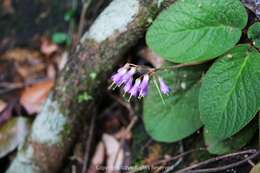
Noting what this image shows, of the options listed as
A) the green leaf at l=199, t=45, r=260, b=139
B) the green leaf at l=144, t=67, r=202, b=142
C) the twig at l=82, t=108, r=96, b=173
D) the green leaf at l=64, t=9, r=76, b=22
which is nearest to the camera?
the green leaf at l=199, t=45, r=260, b=139

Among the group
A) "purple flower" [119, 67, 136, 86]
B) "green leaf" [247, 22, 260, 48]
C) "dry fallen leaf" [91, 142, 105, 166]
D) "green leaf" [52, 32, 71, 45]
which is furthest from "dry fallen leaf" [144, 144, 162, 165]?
"green leaf" [52, 32, 71, 45]

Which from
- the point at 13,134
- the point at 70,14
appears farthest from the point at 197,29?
the point at 13,134

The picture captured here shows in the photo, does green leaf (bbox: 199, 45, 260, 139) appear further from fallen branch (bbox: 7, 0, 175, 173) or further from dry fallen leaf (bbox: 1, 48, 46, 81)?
dry fallen leaf (bbox: 1, 48, 46, 81)

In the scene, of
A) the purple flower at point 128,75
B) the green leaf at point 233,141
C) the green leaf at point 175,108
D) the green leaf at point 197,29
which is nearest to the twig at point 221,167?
the green leaf at point 233,141

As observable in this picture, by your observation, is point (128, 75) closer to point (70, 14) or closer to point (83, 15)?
point (83, 15)

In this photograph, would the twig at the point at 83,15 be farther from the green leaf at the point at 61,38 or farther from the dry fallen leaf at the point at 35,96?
the dry fallen leaf at the point at 35,96

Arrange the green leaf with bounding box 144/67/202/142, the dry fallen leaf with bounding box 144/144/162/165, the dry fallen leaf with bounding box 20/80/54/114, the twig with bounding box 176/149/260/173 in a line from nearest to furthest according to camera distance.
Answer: the twig with bounding box 176/149/260/173, the green leaf with bounding box 144/67/202/142, the dry fallen leaf with bounding box 144/144/162/165, the dry fallen leaf with bounding box 20/80/54/114
